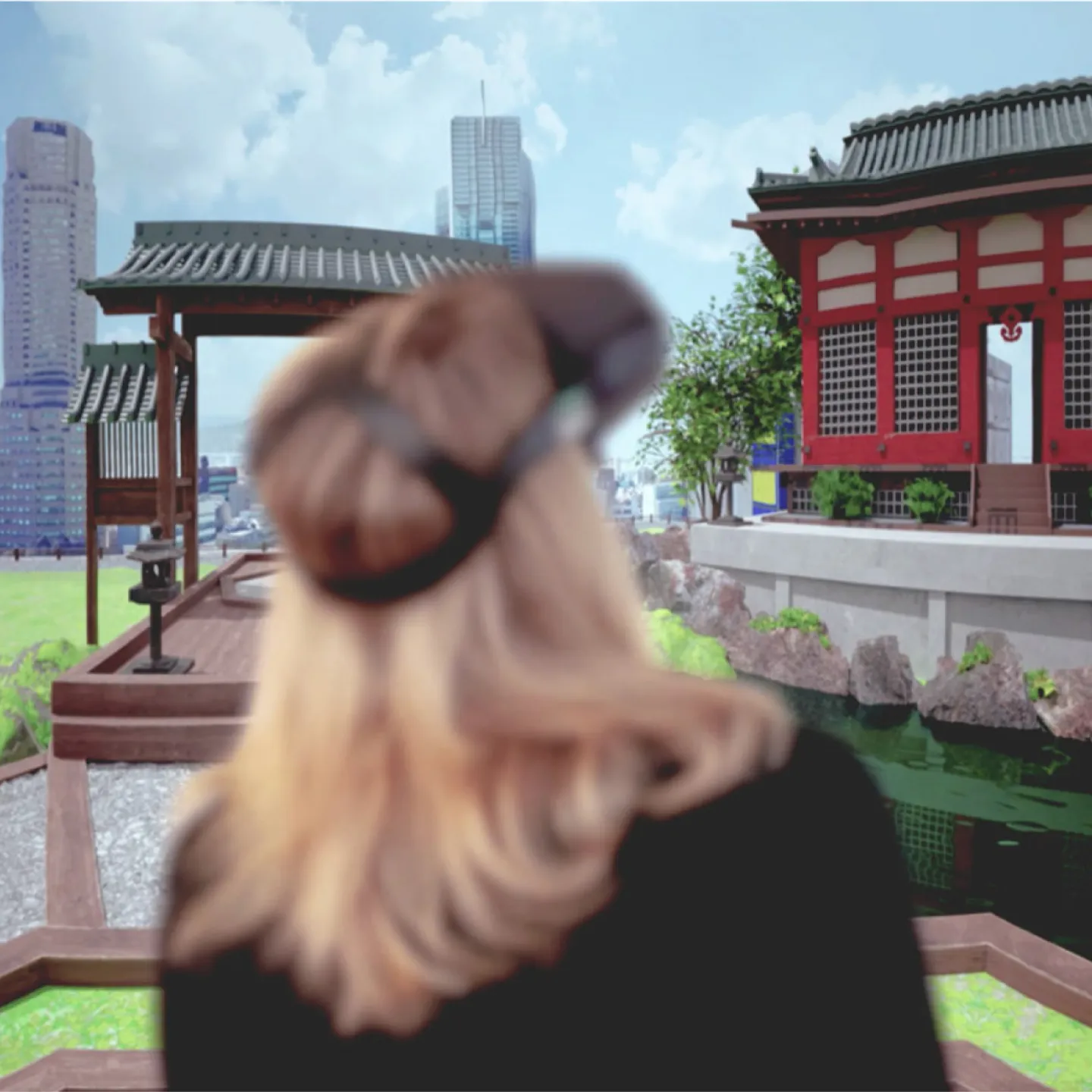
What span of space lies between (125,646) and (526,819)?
550 centimetres

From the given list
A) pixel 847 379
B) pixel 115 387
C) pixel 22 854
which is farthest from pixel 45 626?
pixel 847 379

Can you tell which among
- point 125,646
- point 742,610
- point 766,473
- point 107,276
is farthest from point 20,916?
point 766,473

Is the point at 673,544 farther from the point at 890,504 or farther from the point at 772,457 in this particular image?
the point at 890,504

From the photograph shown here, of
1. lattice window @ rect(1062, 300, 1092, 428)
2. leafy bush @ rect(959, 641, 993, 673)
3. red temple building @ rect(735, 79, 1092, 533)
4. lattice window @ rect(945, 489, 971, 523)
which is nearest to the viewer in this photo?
leafy bush @ rect(959, 641, 993, 673)

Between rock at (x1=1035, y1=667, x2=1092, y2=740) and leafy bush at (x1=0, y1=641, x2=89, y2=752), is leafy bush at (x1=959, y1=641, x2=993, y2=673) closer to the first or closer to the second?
rock at (x1=1035, y1=667, x2=1092, y2=740)

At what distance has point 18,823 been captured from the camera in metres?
4.60

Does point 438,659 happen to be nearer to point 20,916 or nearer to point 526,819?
point 526,819

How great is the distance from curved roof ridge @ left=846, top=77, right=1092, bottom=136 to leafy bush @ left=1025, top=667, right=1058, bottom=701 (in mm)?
7844

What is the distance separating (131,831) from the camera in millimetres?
4211

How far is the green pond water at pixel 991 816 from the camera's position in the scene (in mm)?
5637

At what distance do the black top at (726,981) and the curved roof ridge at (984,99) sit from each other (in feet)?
46.5

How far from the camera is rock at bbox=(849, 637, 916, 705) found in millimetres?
9094

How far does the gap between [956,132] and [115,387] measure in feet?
34.0

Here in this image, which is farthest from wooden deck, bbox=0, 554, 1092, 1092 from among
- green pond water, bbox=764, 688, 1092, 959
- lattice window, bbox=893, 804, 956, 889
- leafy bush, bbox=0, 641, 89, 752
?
lattice window, bbox=893, 804, 956, 889
